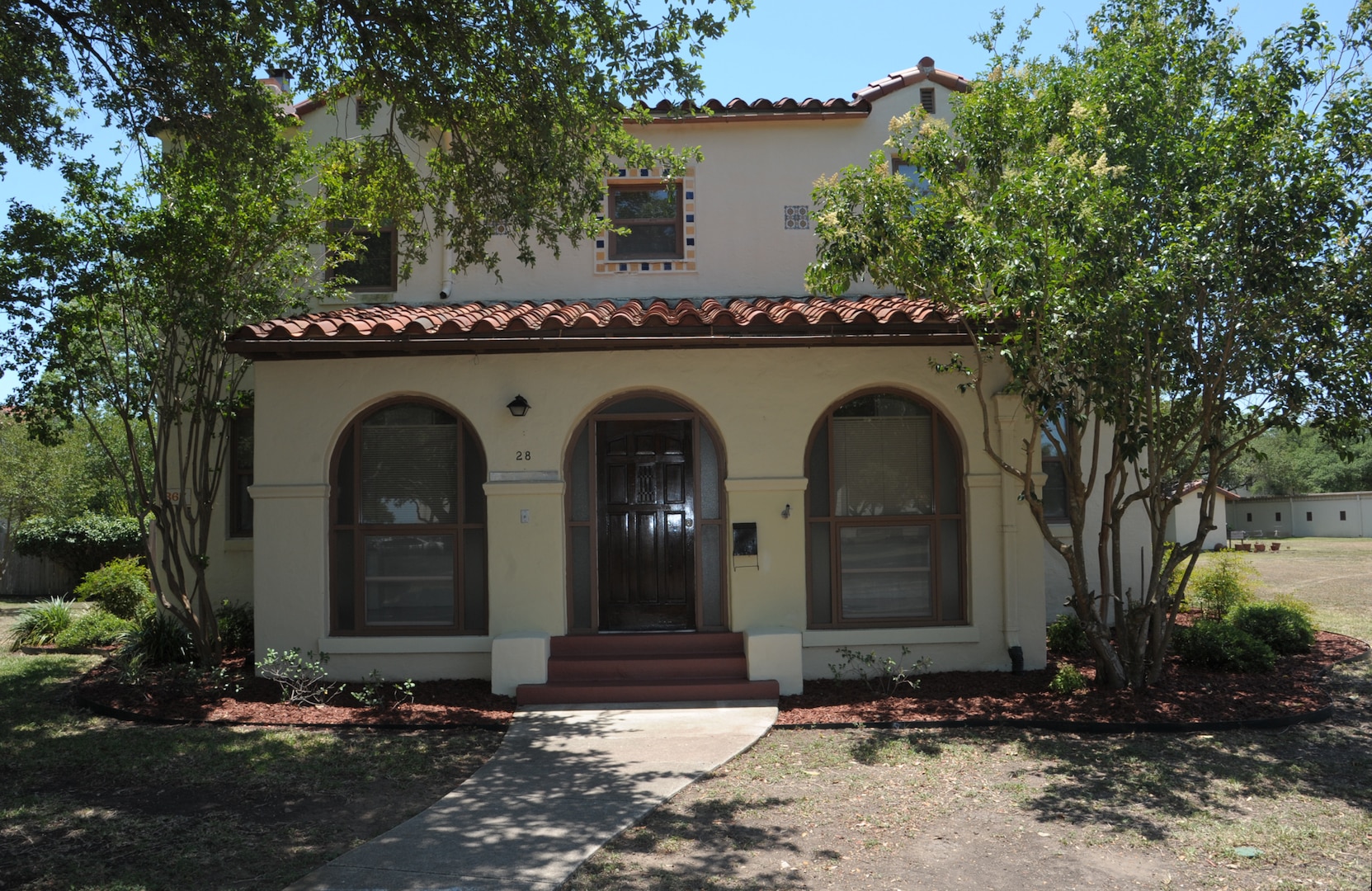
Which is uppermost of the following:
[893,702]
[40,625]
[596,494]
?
[596,494]

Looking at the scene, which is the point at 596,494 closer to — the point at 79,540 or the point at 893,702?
the point at 893,702

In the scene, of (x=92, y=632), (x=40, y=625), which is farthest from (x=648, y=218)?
(x=40, y=625)

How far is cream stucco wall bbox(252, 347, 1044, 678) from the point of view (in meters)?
9.41

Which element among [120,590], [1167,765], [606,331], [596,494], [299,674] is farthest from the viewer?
[120,590]

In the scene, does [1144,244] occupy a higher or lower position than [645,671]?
higher

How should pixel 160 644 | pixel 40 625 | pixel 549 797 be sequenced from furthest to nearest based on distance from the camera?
pixel 40 625
pixel 160 644
pixel 549 797

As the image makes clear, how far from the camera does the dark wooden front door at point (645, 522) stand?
10.3 meters

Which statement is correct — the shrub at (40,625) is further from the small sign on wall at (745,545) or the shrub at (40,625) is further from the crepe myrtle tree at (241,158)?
the small sign on wall at (745,545)

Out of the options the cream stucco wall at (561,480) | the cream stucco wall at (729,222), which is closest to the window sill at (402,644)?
the cream stucco wall at (561,480)

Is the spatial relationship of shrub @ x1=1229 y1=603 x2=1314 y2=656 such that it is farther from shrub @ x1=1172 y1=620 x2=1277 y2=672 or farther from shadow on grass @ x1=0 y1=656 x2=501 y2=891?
shadow on grass @ x1=0 y1=656 x2=501 y2=891

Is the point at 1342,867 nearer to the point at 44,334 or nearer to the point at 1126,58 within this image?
the point at 1126,58

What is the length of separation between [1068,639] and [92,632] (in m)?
11.5

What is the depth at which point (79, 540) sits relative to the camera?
19.9m

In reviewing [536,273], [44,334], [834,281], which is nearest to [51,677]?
[44,334]
